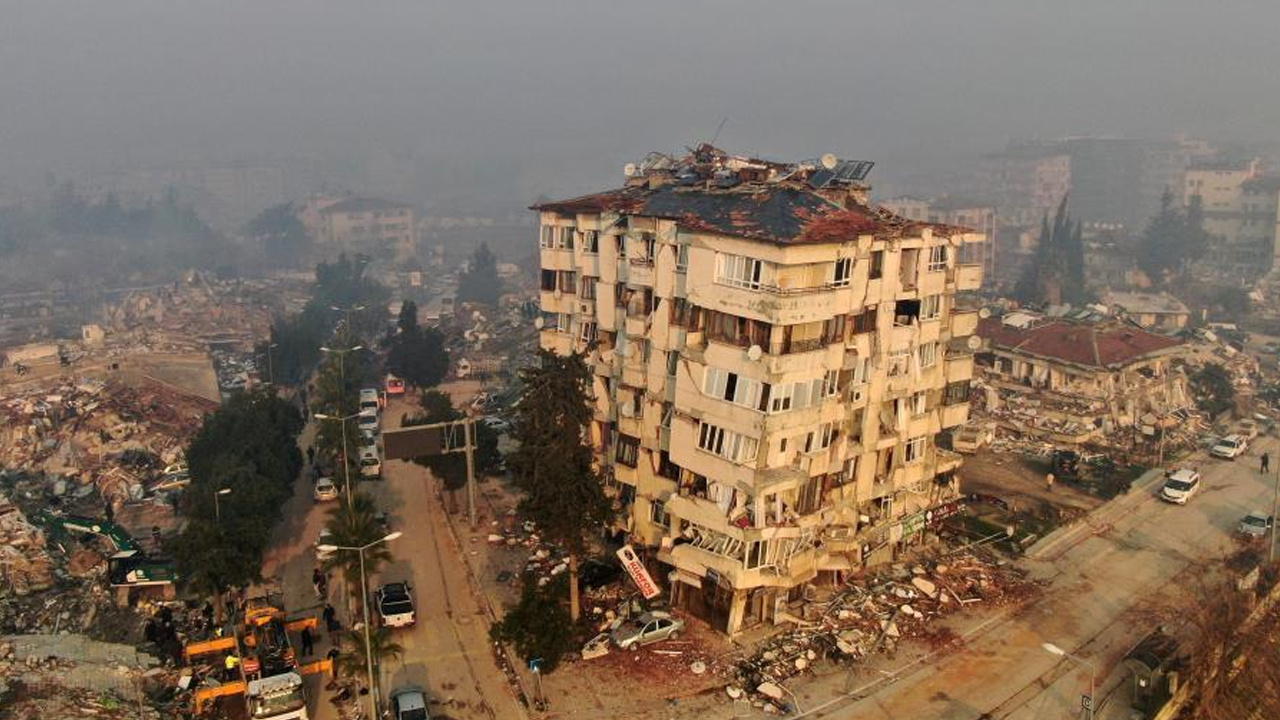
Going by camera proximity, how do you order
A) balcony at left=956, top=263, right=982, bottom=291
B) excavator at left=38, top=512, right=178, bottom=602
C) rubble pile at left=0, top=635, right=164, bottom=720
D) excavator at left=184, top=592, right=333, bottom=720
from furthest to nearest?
balcony at left=956, top=263, right=982, bottom=291, excavator at left=38, top=512, right=178, bottom=602, excavator at left=184, top=592, right=333, bottom=720, rubble pile at left=0, top=635, right=164, bottom=720

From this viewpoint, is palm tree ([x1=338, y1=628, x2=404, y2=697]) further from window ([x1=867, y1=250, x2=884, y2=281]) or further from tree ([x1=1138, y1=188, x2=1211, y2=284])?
tree ([x1=1138, y1=188, x2=1211, y2=284])

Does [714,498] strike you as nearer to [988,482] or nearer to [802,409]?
[802,409]

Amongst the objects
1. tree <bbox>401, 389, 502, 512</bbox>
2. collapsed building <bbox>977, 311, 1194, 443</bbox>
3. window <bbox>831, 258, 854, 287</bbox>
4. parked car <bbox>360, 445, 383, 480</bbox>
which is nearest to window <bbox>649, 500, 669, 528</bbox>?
window <bbox>831, 258, 854, 287</bbox>

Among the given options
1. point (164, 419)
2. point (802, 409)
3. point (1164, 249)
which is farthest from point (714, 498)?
point (1164, 249)

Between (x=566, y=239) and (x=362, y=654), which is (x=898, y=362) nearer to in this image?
(x=566, y=239)

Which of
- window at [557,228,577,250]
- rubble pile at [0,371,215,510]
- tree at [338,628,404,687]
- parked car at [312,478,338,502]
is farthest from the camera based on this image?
rubble pile at [0,371,215,510]

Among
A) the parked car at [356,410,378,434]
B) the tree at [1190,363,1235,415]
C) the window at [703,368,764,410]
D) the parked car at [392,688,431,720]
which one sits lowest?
the parked car at [356,410,378,434]

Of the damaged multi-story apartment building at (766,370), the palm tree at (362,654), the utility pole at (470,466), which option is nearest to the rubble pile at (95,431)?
the utility pole at (470,466)

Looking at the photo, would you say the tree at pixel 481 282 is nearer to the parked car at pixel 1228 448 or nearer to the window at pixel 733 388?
the parked car at pixel 1228 448
